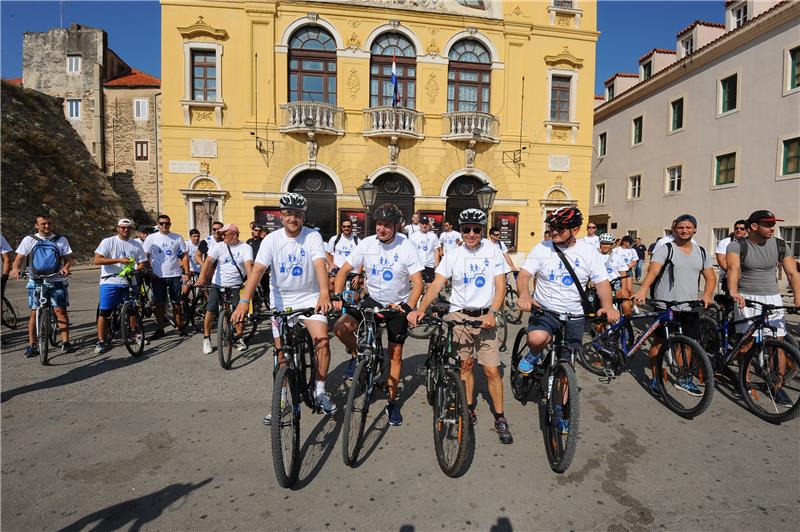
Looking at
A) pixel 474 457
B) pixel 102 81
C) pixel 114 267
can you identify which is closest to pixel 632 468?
pixel 474 457

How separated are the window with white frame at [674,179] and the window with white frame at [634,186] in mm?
2068

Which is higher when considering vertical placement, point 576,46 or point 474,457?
point 576,46

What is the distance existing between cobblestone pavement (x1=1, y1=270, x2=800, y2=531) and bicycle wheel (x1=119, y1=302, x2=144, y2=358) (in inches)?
41.1

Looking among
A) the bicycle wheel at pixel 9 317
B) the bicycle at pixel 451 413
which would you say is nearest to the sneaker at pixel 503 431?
the bicycle at pixel 451 413

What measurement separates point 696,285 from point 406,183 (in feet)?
45.3

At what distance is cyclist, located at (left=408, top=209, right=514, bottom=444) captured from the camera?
→ 3.53m

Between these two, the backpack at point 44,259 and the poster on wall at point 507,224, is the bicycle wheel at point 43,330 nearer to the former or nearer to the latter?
the backpack at point 44,259

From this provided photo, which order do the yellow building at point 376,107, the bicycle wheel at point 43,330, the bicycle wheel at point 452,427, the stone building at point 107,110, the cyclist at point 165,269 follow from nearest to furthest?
the bicycle wheel at point 452,427 → the bicycle wheel at point 43,330 → the cyclist at point 165,269 → the yellow building at point 376,107 → the stone building at point 107,110

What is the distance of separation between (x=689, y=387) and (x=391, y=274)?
11.1 ft

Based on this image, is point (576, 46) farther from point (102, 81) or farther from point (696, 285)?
point (102, 81)

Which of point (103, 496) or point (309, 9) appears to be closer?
point (103, 496)

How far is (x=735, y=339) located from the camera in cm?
474

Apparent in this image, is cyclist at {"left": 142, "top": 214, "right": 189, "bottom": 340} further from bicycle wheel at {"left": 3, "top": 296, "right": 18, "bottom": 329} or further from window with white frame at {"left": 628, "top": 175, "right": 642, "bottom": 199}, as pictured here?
window with white frame at {"left": 628, "top": 175, "right": 642, "bottom": 199}

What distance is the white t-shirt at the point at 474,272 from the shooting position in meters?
3.63
